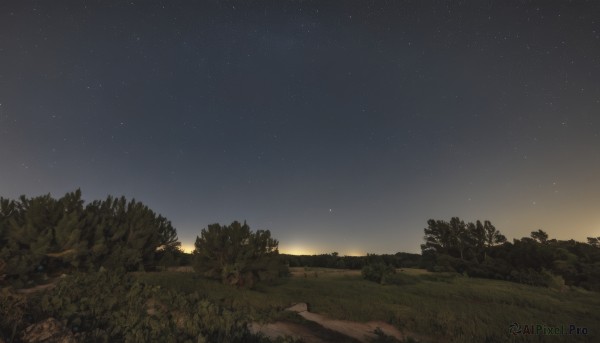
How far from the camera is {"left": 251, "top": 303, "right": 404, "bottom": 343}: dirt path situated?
30.8 ft

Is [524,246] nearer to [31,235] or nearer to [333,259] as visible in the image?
[333,259]

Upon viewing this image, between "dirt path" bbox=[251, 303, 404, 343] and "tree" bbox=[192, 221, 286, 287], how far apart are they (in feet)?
15.2

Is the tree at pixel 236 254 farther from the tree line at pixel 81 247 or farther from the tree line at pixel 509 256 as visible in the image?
the tree line at pixel 509 256

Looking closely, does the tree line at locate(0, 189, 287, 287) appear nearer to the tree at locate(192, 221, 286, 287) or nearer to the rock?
the tree at locate(192, 221, 286, 287)

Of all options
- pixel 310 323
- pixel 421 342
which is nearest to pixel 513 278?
pixel 421 342

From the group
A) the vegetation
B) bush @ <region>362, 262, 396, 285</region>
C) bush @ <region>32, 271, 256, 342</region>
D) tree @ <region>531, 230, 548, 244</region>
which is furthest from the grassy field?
tree @ <region>531, 230, 548, 244</region>

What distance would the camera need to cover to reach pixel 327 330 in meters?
10.1

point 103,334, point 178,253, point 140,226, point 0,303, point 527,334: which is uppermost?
point 140,226

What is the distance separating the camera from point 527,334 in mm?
10648

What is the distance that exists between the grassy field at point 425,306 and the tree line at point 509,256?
23.1 ft

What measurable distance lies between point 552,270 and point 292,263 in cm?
2310

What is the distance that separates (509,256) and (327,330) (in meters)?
24.6

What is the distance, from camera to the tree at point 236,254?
15641 mm

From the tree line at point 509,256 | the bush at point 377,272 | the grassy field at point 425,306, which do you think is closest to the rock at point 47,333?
the grassy field at point 425,306
